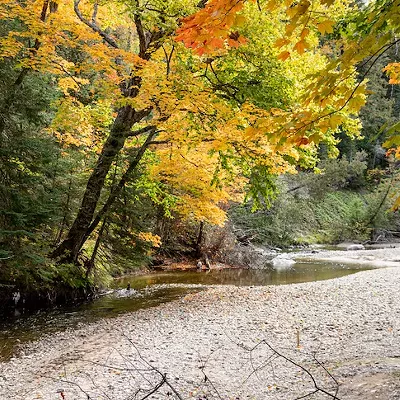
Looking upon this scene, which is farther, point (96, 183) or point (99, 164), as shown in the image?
point (96, 183)

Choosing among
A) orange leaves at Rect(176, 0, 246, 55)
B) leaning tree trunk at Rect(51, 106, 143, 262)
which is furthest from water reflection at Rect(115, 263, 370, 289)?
orange leaves at Rect(176, 0, 246, 55)

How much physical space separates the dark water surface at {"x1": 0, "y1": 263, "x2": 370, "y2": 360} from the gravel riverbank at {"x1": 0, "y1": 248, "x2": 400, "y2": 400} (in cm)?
52

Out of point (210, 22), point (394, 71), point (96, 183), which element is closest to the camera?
point (210, 22)

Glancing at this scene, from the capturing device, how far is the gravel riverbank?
4.18 metres

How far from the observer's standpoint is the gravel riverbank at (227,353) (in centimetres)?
418

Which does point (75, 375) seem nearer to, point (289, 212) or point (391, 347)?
point (391, 347)

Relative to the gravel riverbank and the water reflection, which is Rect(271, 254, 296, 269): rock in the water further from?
the gravel riverbank

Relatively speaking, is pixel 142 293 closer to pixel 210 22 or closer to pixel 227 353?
pixel 227 353

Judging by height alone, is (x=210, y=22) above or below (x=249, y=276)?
above

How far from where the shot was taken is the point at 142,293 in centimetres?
1164

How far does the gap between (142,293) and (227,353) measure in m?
6.32

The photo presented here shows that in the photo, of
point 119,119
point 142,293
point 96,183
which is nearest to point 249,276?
point 142,293

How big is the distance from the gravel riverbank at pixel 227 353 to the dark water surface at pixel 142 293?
0.52 metres

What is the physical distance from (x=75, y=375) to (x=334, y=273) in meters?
13.6
